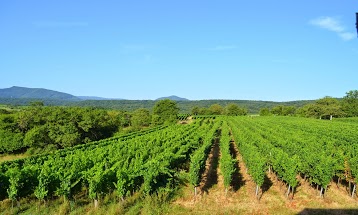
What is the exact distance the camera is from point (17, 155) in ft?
192

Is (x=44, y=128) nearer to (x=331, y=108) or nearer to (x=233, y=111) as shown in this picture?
(x=331, y=108)

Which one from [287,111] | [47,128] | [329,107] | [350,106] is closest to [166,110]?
[47,128]

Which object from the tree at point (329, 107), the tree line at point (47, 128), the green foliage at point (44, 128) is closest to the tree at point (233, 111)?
the tree at point (329, 107)

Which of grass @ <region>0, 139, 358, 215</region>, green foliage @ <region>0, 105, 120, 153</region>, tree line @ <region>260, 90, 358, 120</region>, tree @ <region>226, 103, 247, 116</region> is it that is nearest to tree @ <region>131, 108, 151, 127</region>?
green foliage @ <region>0, 105, 120, 153</region>

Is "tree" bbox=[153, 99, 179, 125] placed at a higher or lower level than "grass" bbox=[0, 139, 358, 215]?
higher

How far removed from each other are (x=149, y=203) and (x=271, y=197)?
8515mm

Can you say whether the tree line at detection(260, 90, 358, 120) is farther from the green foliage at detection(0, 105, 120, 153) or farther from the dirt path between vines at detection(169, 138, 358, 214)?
the dirt path between vines at detection(169, 138, 358, 214)

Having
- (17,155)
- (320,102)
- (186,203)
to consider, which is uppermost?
(320,102)

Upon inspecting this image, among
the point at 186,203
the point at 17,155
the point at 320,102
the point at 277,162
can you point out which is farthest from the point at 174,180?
the point at 320,102

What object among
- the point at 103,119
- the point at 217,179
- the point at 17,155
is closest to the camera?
the point at 217,179

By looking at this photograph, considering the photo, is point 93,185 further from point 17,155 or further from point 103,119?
point 103,119

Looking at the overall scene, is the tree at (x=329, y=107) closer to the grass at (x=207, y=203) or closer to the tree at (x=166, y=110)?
the tree at (x=166, y=110)

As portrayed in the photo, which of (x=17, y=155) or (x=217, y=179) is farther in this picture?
(x=17, y=155)

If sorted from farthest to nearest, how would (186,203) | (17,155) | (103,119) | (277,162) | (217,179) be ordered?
(103,119) < (17,155) < (217,179) < (277,162) < (186,203)
